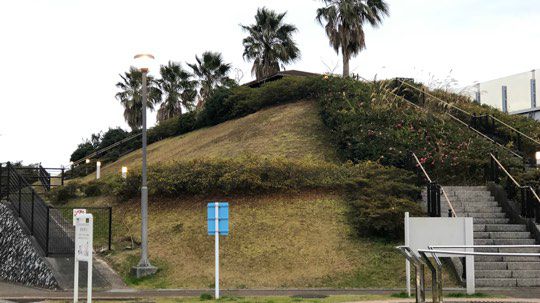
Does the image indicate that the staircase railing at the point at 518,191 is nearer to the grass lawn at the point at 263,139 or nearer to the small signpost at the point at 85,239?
the grass lawn at the point at 263,139

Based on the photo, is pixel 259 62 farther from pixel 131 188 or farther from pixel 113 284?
pixel 113 284

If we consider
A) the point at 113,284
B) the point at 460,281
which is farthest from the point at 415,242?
the point at 113,284

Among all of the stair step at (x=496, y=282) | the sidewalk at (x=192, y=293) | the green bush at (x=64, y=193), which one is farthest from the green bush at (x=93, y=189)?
the stair step at (x=496, y=282)

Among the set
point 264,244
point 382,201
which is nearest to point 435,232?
point 382,201

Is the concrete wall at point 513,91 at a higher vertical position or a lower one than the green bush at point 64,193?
higher

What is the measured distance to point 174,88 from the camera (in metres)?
51.1

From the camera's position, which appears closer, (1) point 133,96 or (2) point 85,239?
(2) point 85,239

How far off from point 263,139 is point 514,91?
45.9 metres

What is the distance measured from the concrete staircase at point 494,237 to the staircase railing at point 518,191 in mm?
447

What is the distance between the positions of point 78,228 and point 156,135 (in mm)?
27929

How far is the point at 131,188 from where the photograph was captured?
20.7 m

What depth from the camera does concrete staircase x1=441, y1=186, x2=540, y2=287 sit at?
43.8 ft

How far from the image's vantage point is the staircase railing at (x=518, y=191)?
1509 centimetres

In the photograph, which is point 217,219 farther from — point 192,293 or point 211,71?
point 211,71
